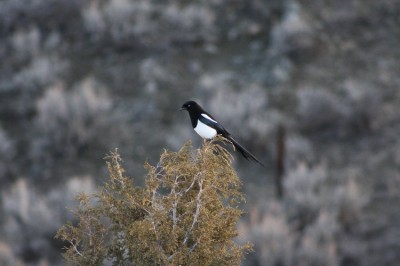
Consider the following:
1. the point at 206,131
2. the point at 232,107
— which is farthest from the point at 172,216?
the point at 232,107

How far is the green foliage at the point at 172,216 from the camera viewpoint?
566cm

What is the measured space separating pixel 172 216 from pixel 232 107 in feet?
47.6

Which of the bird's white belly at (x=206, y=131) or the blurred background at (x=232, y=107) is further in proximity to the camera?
the blurred background at (x=232, y=107)

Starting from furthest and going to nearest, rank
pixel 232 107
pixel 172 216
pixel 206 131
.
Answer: pixel 232 107, pixel 206 131, pixel 172 216

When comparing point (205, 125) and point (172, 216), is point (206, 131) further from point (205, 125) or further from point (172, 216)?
point (172, 216)

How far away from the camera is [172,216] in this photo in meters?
5.85

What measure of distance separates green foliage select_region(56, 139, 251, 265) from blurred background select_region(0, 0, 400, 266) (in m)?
9.42

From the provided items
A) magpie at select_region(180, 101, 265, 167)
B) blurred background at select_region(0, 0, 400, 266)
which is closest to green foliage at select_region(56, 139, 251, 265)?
magpie at select_region(180, 101, 265, 167)

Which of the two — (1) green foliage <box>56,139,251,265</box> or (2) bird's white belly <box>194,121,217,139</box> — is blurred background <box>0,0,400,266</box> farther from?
(1) green foliage <box>56,139,251,265</box>

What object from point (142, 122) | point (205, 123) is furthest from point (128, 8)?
point (205, 123)

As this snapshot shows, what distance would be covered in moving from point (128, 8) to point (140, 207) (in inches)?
750

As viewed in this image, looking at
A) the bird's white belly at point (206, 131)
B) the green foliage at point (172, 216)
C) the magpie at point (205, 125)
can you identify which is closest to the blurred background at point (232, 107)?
the magpie at point (205, 125)

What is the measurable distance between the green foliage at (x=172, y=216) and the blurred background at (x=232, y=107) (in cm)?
942

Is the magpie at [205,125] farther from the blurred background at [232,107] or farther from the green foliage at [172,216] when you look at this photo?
the blurred background at [232,107]
